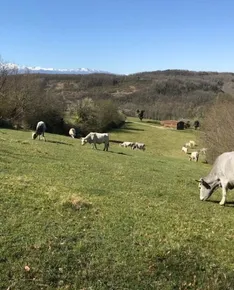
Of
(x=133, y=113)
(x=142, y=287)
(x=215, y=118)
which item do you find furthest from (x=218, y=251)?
(x=133, y=113)

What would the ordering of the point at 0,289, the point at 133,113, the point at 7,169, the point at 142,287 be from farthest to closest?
the point at 133,113 → the point at 7,169 → the point at 142,287 → the point at 0,289

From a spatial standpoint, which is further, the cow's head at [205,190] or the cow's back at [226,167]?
the cow's head at [205,190]

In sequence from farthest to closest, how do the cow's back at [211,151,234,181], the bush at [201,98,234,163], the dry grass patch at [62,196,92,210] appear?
the bush at [201,98,234,163] → the cow's back at [211,151,234,181] → the dry grass patch at [62,196,92,210]

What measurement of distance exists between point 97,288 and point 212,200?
424 inches

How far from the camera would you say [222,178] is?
17.4m

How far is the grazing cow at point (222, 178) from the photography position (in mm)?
17055

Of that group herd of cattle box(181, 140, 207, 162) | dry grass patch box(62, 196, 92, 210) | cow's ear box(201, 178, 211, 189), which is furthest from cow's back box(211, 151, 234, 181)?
herd of cattle box(181, 140, 207, 162)

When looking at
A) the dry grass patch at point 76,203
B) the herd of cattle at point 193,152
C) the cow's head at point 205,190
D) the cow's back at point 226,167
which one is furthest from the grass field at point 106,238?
the herd of cattle at point 193,152

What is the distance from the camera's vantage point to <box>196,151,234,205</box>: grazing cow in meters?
17.1

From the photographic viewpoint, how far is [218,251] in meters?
11.1

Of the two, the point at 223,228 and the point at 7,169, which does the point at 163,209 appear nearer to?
the point at 223,228

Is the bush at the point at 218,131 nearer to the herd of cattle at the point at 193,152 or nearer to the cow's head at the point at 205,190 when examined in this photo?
the herd of cattle at the point at 193,152

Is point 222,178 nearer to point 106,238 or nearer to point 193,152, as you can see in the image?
point 106,238

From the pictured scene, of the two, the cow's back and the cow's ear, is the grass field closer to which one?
the cow's ear
